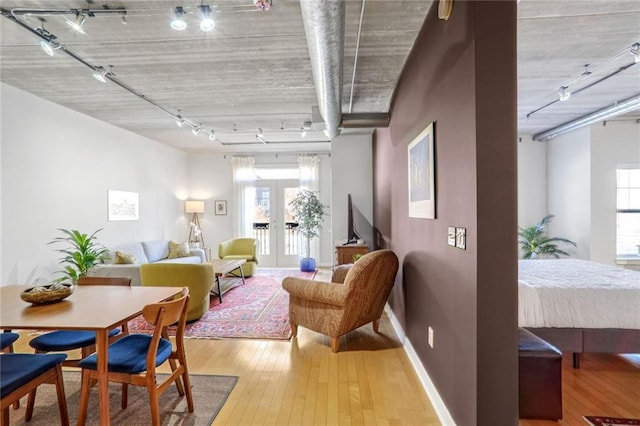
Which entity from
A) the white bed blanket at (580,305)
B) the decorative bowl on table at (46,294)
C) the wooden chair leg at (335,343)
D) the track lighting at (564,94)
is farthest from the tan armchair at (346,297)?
the track lighting at (564,94)

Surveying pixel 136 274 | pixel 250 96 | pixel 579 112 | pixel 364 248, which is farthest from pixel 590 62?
pixel 136 274

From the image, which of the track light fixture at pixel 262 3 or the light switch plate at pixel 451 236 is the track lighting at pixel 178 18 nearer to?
the track light fixture at pixel 262 3

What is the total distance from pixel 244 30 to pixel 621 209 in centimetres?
622

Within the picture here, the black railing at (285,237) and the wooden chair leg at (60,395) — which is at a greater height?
the black railing at (285,237)

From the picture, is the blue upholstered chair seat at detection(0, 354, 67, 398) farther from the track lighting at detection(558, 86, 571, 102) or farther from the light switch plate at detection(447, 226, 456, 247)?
the track lighting at detection(558, 86, 571, 102)

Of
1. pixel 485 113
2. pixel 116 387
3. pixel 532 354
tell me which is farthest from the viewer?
pixel 116 387

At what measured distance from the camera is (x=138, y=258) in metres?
5.17

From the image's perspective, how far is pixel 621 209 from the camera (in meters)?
4.91

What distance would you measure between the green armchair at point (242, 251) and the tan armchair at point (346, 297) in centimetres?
314

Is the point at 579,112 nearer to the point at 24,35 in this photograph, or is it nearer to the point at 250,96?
the point at 250,96

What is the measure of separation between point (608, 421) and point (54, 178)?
20.2ft

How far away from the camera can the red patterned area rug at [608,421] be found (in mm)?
1931

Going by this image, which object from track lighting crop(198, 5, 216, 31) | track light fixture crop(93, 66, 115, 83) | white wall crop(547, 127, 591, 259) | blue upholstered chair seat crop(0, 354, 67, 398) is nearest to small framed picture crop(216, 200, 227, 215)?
track light fixture crop(93, 66, 115, 83)

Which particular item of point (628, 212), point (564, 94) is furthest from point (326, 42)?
point (628, 212)
